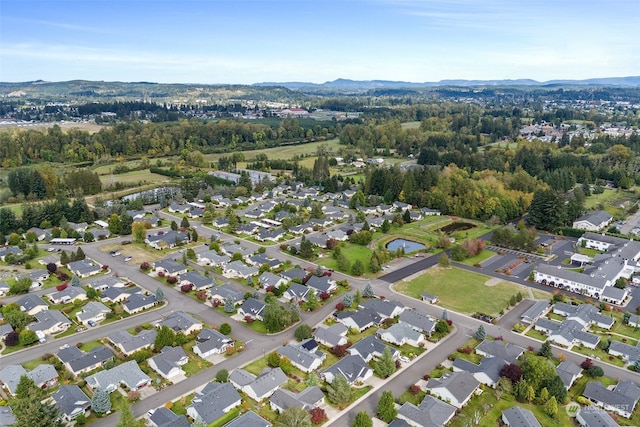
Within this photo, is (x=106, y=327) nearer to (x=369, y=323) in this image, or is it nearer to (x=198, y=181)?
(x=369, y=323)

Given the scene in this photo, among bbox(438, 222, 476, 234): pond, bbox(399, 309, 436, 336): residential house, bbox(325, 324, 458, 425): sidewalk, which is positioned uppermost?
bbox(399, 309, 436, 336): residential house

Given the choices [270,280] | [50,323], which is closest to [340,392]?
[270,280]

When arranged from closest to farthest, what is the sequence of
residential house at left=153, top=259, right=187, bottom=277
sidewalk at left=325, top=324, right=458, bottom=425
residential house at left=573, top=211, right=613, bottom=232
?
1. sidewalk at left=325, top=324, right=458, bottom=425
2. residential house at left=153, top=259, right=187, bottom=277
3. residential house at left=573, top=211, right=613, bottom=232

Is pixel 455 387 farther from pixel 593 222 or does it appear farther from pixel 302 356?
pixel 593 222

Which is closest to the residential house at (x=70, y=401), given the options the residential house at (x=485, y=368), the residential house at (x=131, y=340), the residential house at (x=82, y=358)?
the residential house at (x=82, y=358)

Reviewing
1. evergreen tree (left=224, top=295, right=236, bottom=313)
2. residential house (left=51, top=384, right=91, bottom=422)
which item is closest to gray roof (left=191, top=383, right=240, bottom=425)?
residential house (left=51, top=384, right=91, bottom=422)

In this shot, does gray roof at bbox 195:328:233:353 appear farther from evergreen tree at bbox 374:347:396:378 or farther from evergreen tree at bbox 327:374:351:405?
evergreen tree at bbox 374:347:396:378

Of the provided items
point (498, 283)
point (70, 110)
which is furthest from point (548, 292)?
point (70, 110)
